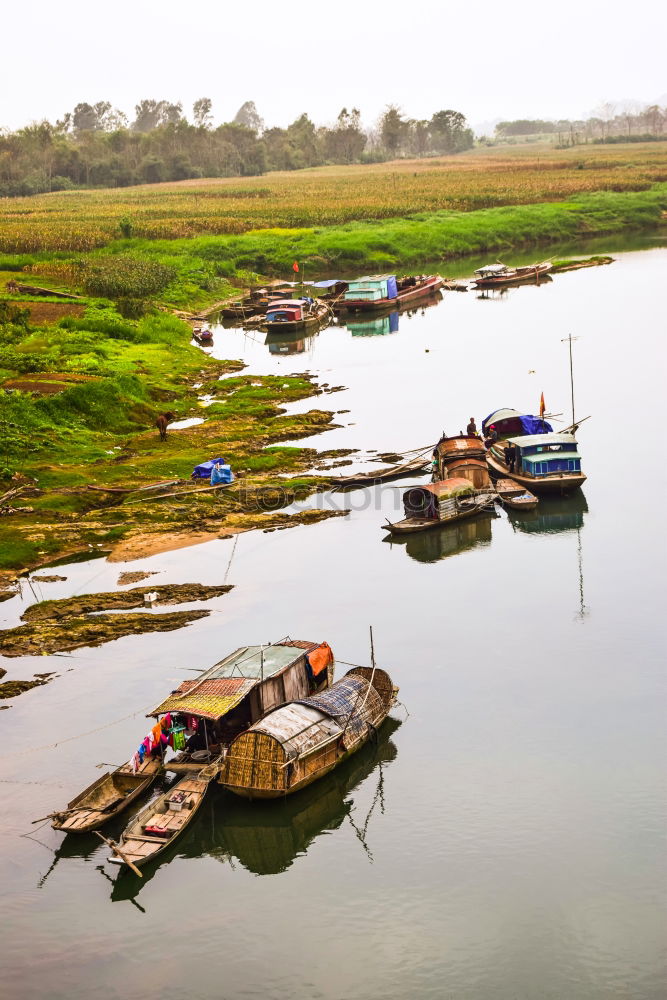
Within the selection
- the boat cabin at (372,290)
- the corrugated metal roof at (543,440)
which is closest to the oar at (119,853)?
the corrugated metal roof at (543,440)

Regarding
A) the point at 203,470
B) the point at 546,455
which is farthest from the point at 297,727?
the point at 546,455

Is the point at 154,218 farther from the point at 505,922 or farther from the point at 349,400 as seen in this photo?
the point at 505,922

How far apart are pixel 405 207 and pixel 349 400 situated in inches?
2798

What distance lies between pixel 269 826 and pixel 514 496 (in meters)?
21.4

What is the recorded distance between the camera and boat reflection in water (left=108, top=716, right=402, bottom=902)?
23.2 m

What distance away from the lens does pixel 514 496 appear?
138ft

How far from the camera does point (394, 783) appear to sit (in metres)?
25.2

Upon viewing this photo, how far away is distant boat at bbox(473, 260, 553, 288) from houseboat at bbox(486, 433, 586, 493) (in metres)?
50.5

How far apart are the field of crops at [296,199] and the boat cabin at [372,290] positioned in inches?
1000

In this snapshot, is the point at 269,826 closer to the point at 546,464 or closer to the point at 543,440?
the point at 546,464

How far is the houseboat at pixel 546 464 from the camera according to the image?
42.3 meters

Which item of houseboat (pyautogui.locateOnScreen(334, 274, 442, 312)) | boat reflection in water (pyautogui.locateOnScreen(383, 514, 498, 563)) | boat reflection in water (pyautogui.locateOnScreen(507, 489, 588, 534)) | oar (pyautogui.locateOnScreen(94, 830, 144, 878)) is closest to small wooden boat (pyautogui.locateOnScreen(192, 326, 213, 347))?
houseboat (pyautogui.locateOnScreen(334, 274, 442, 312))

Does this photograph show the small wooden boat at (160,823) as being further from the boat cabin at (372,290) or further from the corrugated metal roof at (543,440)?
the boat cabin at (372,290)

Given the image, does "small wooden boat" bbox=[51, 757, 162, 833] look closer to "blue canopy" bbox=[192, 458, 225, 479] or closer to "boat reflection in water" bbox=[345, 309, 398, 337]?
"blue canopy" bbox=[192, 458, 225, 479]
